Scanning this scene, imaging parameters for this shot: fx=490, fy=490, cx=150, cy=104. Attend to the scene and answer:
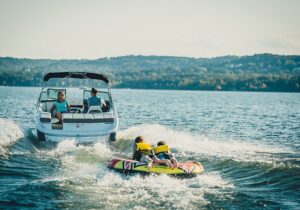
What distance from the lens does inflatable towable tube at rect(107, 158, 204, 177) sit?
15.1 metres

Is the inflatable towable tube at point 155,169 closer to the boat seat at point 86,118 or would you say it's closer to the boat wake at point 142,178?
the boat wake at point 142,178

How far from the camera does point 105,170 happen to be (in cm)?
1638

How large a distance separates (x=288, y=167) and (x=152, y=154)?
16.9 feet

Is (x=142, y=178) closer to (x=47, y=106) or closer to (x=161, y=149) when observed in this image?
(x=161, y=149)

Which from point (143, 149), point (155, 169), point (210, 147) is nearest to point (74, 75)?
point (210, 147)

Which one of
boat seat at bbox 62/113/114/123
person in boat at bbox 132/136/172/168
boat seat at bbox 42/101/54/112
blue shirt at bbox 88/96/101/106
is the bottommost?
person in boat at bbox 132/136/172/168

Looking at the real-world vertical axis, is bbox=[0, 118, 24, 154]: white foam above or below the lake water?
above

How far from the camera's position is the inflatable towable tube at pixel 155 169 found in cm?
1505

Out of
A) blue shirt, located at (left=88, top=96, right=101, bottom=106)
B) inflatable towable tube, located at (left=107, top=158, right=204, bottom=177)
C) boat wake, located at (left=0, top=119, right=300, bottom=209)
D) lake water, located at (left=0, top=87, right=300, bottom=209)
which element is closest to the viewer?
lake water, located at (left=0, top=87, right=300, bottom=209)

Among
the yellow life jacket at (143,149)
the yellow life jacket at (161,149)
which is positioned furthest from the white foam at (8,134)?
the yellow life jacket at (161,149)

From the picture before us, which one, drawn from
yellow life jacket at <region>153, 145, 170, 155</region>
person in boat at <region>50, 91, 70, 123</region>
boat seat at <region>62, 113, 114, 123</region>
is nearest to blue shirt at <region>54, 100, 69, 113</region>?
person in boat at <region>50, 91, 70, 123</region>

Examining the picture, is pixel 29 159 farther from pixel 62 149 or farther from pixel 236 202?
pixel 236 202

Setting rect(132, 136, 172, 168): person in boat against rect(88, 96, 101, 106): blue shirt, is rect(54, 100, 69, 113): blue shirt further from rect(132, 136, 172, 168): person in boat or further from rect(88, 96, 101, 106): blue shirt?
rect(132, 136, 172, 168): person in boat

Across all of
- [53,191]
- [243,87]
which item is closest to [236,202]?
[53,191]
